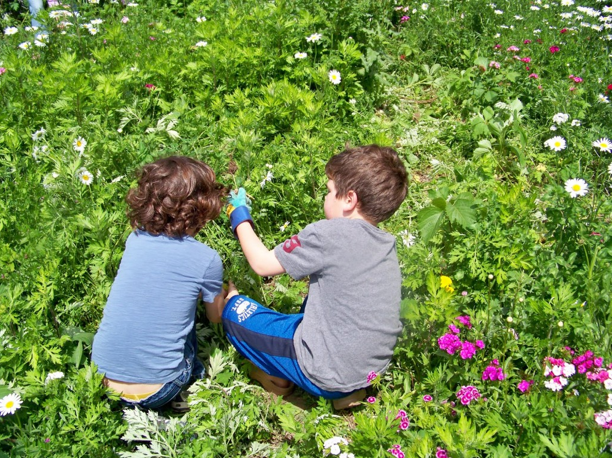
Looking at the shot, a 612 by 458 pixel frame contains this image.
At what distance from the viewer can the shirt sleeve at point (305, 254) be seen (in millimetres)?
2357

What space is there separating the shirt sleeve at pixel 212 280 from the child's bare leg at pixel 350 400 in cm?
75

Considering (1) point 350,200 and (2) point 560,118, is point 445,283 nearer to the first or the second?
(1) point 350,200

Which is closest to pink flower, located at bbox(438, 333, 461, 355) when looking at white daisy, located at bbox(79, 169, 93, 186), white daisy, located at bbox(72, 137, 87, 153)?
white daisy, located at bbox(79, 169, 93, 186)

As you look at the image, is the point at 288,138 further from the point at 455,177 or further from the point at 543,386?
the point at 543,386

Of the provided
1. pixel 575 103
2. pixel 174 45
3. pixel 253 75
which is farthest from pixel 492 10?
pixel 174 45

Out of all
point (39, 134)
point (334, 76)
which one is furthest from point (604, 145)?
point (39, 134)

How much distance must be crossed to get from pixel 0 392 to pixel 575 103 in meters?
3.97

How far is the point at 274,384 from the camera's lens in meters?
2.78

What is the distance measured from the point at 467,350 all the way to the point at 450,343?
7 cm

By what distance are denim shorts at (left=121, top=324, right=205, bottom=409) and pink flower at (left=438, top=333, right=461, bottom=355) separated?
112cm

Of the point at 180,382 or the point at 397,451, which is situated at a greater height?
the point at 397,451

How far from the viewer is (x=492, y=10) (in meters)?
5.38

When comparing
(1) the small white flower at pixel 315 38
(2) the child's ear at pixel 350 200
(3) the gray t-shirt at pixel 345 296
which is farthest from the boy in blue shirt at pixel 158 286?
(1) the small white flower at pixel 315 38

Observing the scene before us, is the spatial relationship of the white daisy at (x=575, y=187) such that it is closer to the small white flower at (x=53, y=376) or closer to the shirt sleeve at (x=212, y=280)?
the shirt sleeve at (x=212, y=280)
